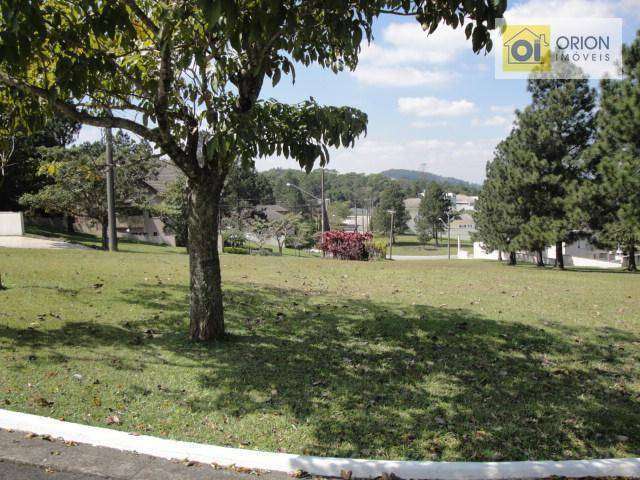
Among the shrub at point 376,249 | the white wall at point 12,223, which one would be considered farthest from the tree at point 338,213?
the white wall at point 12,223

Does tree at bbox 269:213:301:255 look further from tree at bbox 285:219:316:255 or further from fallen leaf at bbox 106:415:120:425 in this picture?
fallen leaf at bbox 106:415:120:425

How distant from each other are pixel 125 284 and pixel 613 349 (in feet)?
27.4

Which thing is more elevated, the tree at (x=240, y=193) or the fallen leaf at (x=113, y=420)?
the tree at (x=240, y=193)

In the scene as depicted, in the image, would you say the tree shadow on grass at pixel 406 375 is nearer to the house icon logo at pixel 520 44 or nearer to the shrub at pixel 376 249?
the house icon logo at pixel 520 44

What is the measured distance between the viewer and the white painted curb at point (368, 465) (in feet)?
12.6

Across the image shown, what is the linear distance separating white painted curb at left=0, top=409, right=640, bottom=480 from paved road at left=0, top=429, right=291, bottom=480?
0.26ft

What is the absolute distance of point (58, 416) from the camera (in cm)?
461

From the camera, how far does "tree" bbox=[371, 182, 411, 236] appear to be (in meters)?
85.5

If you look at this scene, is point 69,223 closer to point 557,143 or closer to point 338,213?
point 557,143

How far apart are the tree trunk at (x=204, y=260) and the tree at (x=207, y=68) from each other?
0.01 m

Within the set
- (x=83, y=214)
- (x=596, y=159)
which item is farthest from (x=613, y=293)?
(x=83, y=214)

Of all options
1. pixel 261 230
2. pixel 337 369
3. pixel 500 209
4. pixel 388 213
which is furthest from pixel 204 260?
pixel 388 213

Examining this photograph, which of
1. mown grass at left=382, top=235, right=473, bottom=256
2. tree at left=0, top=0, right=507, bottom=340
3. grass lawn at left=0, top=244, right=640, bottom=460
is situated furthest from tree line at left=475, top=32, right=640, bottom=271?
mown grass at left=382, top=235, right=473, bottom=256

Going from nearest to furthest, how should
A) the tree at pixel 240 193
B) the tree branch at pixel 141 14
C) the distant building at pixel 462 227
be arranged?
the tree branch at pixel 141 14 → the tree at pixel 240 193 → the distant building at pixel 462 227
